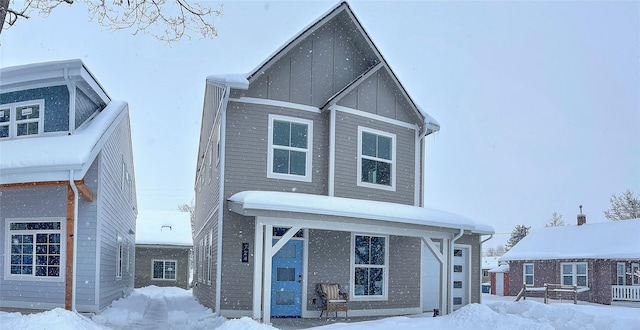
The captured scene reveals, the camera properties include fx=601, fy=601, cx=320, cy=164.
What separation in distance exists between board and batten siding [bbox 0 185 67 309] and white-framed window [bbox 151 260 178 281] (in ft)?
58.0

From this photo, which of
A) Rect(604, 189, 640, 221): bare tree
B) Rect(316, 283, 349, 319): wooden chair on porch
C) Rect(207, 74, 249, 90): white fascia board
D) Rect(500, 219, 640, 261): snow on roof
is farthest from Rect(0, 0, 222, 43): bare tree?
Rect(604, 189, 640, 221): bare tree

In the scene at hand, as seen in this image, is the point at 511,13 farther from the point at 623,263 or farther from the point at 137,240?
the point at 137,240

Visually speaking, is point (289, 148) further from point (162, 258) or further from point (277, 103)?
point (162, 258)

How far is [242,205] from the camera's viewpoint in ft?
37.2

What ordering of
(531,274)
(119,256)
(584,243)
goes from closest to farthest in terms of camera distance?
(119,256) < (584,243) < (531,274)

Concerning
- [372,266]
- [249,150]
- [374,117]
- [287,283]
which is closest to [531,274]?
[372,266]

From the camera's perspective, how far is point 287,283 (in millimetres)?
13422

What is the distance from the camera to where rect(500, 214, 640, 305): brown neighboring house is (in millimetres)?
24875

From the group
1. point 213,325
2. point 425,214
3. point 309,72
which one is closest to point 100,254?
point 213,325

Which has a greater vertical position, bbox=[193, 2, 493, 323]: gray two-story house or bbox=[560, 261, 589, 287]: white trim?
bbox=[193, 2, 493, 323]: gray two-story house

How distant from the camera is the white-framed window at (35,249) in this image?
13.1 meters

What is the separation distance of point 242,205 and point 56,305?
493 centimetres

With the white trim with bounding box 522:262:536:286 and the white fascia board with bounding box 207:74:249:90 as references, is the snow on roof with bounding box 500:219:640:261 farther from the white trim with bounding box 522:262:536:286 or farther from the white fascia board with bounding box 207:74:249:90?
the white fascia board with bounding box 207:74:249:90

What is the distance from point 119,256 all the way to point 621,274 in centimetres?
2023
